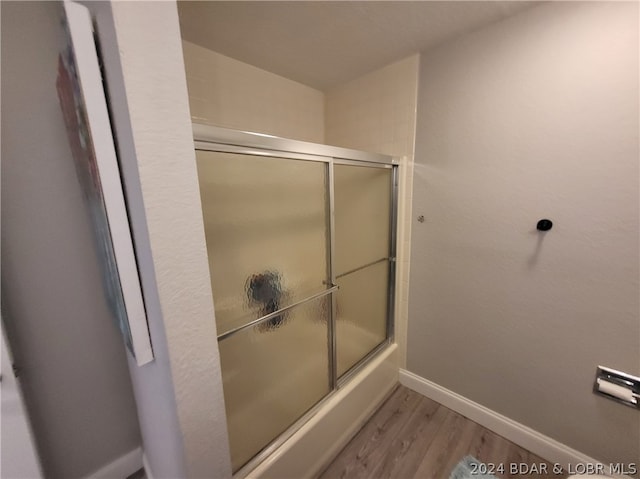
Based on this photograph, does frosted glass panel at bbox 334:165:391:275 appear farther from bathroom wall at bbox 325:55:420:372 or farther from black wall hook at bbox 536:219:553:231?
black wall hook at bbox 536:219:553:231

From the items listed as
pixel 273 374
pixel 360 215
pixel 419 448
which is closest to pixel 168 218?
pixel 273 374

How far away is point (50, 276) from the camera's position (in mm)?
1017

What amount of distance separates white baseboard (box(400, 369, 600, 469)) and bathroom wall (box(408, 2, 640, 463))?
4 centimetres

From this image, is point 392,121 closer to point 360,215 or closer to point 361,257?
point 360,215

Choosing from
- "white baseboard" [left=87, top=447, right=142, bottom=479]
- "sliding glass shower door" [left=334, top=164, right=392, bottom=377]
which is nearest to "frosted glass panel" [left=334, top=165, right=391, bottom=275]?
"sliding glass shower door" [left=334, top=164, right=392, bottom=377]

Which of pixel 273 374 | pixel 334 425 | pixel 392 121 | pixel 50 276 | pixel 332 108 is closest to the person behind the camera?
pixel 50 276

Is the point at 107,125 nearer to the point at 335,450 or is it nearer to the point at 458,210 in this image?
the point at 458,210

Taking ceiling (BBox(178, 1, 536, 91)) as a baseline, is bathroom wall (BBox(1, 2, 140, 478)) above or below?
below

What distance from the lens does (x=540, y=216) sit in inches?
46.4

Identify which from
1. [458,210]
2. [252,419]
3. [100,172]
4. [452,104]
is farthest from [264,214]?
[452,104]

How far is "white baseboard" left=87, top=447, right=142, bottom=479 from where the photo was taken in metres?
1.19

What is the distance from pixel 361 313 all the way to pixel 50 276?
60.8 inches

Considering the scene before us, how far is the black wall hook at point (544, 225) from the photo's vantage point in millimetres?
1152

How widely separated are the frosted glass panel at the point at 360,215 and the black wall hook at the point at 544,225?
772 mm
